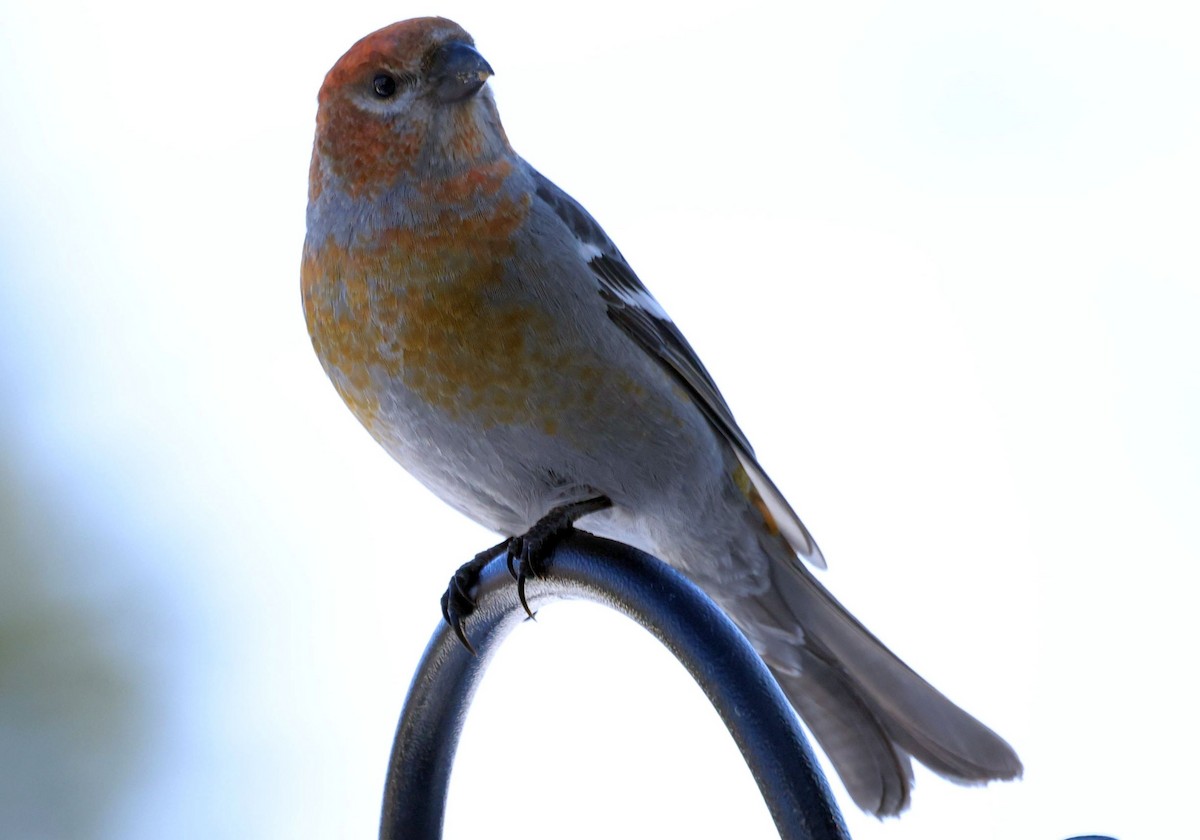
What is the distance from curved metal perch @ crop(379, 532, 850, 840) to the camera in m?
1.39

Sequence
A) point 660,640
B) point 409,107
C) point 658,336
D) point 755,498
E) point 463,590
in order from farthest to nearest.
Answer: point 755,498 → point 658,336 → point 409,107 → point 463,590 → point 660,640

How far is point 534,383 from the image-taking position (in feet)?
6.43

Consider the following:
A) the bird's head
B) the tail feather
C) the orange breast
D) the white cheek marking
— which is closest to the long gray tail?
the tail feather

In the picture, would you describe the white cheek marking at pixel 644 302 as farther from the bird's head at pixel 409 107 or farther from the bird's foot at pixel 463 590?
the bird's foot at pixel 463 590

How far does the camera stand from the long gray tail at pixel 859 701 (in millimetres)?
2158

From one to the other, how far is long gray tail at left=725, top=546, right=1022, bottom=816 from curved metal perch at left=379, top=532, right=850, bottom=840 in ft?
1.95

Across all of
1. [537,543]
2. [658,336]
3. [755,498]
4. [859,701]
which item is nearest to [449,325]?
[537,543]

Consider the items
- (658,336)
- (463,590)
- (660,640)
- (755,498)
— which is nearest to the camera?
(660,640)

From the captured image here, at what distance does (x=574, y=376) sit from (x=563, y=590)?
33cm

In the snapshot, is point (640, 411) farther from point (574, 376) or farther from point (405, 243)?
point (405, 243)

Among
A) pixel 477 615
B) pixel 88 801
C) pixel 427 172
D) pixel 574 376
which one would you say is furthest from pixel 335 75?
pixel 88 801

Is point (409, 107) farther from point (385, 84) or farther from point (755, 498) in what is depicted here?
point (755, 498)

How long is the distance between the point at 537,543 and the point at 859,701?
0.69 m

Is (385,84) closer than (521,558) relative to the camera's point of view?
No
